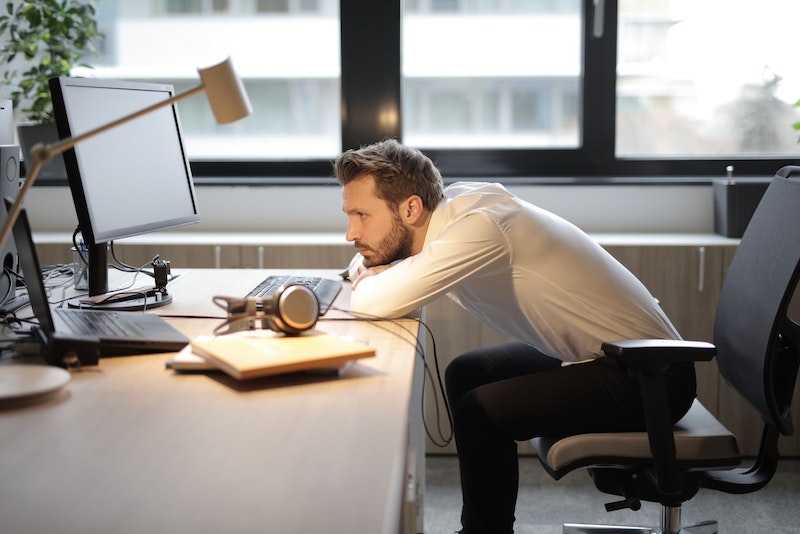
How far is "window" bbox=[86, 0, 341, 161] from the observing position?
11.9ft

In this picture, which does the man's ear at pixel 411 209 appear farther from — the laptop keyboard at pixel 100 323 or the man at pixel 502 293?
the laptop keyboard at pixel 100 323

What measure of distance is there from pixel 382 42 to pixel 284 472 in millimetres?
2709

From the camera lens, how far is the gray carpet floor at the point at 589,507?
2.68 metres

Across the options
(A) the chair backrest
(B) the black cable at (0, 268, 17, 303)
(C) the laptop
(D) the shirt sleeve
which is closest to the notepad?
(C) the laptop

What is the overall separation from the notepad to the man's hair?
1.92 ft

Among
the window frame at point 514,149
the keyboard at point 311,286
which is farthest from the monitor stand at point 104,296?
the window frame at point 514,149

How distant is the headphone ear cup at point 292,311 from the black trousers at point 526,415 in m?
0.48

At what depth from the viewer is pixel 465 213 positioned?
2.03 meters

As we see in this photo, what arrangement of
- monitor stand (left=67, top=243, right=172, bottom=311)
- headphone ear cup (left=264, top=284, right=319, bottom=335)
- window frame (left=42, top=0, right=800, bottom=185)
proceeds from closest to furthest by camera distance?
headphone ear cup (left=264, top=284, right=319, bottom=335)
monitor stand (left=67, top=243, right=172, bottom=311)
window frame (left=42, top=0, right=800, bottom=185)

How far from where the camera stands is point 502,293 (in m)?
2.12

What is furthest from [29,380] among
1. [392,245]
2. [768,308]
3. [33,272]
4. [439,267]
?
[768,308]

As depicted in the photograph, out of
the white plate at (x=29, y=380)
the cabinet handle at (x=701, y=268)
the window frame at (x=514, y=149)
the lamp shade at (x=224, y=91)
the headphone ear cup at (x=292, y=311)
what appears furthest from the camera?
the window frame at (x=514, y=149)

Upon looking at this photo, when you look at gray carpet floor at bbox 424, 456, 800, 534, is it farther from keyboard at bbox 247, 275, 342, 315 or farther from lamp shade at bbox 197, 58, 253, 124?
lamp shade at bbox 197, 58, 253, 124

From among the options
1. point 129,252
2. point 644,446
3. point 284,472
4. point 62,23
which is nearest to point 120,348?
point 284,472
